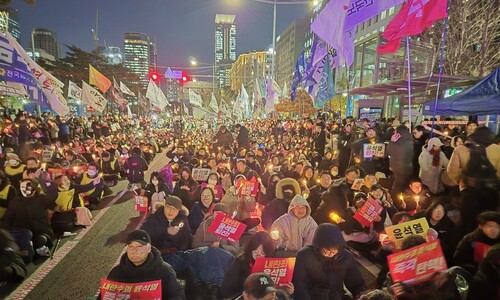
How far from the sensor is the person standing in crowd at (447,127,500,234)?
513 cm

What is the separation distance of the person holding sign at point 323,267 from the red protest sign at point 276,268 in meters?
0.29

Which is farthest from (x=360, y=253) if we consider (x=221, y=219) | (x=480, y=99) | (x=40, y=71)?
(x=40, y=71)

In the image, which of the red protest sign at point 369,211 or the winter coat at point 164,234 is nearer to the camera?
the winter coat at point 164,234

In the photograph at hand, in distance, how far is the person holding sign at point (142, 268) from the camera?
3180mm

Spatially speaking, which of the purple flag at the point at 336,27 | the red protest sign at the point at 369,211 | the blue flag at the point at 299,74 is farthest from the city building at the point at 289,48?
the red protest sign at the point at 369,211

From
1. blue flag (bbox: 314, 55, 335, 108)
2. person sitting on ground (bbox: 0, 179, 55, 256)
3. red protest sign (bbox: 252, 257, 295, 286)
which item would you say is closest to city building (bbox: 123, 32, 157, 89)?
blue flag (bbox: 314, 55, 335, 108)

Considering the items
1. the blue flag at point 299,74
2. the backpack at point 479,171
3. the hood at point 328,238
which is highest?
the blue flag at point 299,74

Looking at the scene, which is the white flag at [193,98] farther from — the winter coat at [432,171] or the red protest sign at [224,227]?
the red protest sign at [224,227]

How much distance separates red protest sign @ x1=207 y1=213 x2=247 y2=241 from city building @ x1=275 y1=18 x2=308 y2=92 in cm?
10437

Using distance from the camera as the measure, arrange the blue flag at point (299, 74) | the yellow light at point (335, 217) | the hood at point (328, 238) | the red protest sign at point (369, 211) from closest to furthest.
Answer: the hood at point (328, 238) < the red protest sign at point (369, 211) < the yellow light at point (335, 217) < the blue flag at point (299, 74)

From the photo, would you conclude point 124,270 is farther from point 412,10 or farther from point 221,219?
point 412,10

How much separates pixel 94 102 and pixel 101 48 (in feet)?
77.1

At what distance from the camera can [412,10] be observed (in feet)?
23.6

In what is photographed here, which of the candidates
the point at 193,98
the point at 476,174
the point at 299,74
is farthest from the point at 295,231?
the point at 193,98
